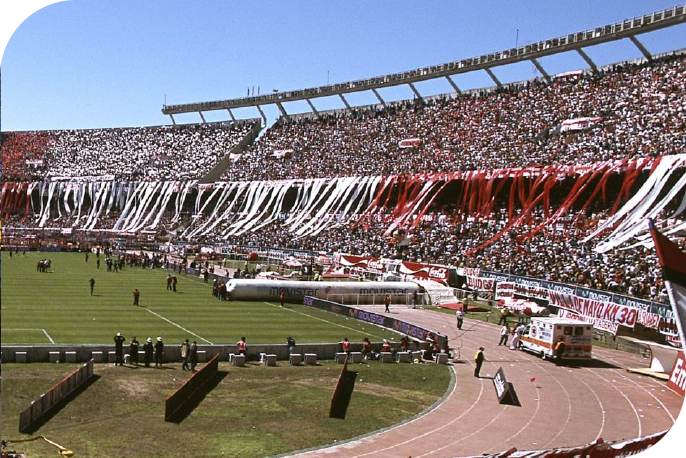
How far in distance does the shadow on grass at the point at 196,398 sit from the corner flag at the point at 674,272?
41.9ft

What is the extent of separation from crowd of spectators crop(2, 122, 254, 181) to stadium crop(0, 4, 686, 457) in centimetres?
68

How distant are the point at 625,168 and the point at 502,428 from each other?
3291 cm

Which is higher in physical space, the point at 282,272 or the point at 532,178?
the point at 532,178

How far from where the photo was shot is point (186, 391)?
2178 cm

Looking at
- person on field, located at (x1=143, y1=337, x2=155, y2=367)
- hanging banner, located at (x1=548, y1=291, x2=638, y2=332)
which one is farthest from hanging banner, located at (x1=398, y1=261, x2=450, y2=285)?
person on field, located at (x1=143, y1=337, x2=155, y2=367)

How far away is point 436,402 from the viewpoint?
2378 centimetres

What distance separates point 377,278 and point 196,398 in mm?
34382

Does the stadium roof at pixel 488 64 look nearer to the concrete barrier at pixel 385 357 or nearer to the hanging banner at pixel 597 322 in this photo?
the hanging banner at pixel 597 322

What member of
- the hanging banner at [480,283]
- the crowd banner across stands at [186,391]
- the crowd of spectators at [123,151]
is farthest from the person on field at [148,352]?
the crowd of spectators at [123,151]

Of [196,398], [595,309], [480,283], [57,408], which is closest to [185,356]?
[196,398]

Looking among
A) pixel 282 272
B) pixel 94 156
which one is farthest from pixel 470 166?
pixel 94 156

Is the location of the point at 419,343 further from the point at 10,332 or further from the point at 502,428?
the point at 10,332

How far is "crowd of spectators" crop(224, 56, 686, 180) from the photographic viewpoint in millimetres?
55125

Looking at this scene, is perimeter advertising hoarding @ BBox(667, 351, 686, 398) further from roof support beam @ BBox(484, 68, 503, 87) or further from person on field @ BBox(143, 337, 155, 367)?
roof support beam @ BBox(484, 68, 503, 87)
